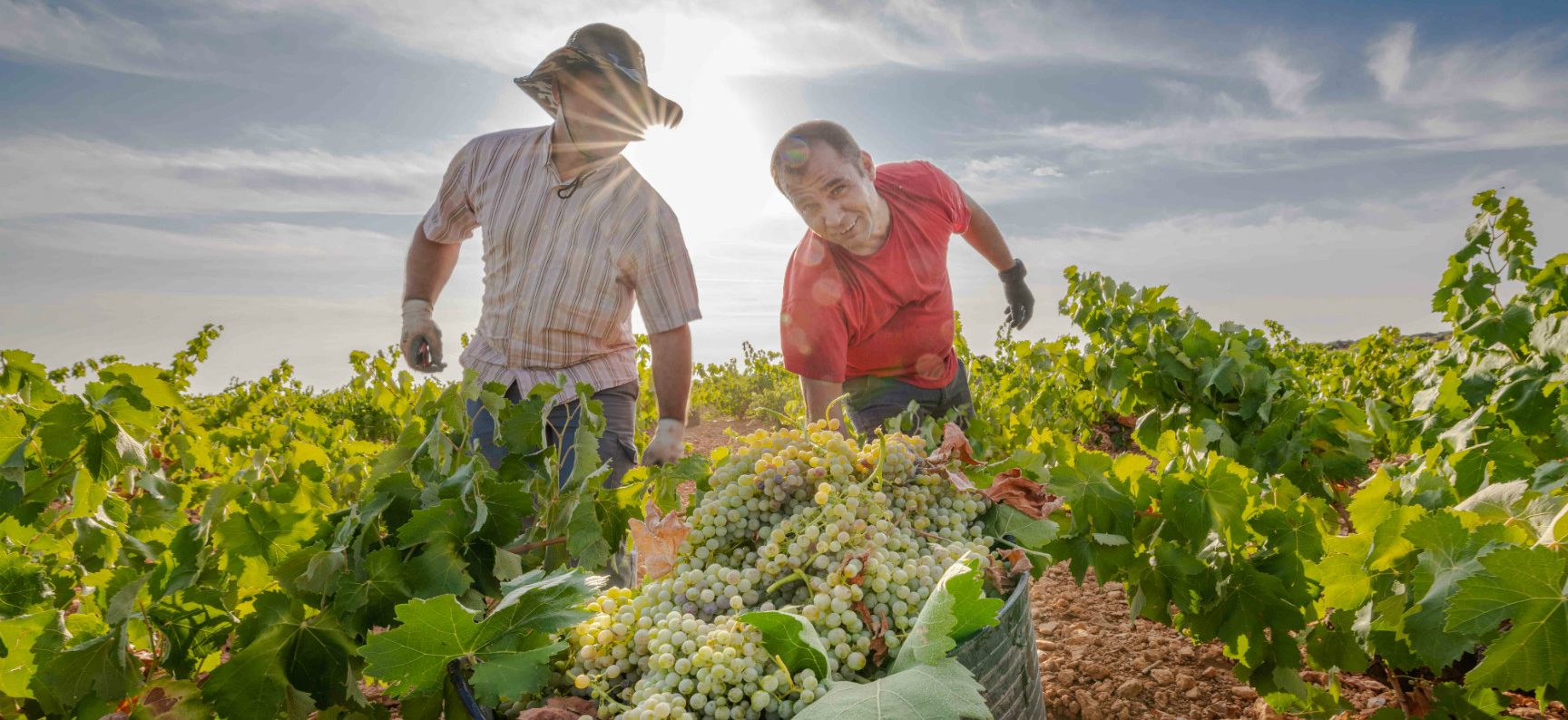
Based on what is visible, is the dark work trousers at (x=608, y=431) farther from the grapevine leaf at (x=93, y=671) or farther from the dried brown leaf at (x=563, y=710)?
the dried brown leaf at (x=563, y=710)

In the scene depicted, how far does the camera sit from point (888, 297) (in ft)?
11.8

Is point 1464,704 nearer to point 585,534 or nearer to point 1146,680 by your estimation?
point 1146,680

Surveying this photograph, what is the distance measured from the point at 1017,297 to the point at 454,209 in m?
3.11

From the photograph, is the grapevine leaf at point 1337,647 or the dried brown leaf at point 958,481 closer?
the dried brown leaf at point 958,481

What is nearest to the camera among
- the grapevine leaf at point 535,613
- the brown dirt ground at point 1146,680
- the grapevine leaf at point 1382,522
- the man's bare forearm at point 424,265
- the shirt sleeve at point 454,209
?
the grapevine leaf at point 535,613

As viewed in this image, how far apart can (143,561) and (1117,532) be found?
2.38 meters

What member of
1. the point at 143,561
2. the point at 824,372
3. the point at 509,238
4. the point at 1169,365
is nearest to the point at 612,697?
the point at 143,561

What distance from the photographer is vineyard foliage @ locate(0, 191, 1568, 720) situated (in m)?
1.32

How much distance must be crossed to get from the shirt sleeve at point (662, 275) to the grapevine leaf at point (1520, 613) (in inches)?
103

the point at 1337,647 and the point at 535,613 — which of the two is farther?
the point at 1337,647

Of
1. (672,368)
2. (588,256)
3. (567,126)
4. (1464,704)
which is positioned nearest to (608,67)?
(567,126)

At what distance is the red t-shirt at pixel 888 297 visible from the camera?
11.1 feet

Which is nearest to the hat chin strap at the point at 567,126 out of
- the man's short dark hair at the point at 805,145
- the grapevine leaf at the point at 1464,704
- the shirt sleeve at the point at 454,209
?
the shirt sleeve at the point at 454,209

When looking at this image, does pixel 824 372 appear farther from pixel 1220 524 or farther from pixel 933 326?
pixel 1220 524
